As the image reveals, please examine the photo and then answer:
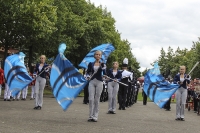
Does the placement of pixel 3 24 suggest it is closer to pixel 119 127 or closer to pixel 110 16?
pixel 119 127

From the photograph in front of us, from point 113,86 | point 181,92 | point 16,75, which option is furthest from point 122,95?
point 16,75

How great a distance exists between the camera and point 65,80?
12.1 m

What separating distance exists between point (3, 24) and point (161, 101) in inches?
641

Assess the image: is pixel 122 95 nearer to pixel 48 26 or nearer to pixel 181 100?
pixel 181 100

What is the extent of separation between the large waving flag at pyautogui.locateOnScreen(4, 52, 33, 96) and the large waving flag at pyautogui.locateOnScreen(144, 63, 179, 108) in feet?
15.9

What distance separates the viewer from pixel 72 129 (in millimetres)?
9570

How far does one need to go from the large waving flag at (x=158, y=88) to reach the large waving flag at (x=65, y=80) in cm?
404

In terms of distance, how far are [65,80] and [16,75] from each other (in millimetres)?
3689

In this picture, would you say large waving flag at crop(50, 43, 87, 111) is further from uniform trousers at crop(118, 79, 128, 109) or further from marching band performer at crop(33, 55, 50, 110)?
uniform trousers at crop(118, 79, 128, 109)

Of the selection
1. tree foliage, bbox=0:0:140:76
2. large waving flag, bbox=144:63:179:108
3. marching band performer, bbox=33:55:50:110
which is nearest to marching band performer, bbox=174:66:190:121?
large waving flag, bbox=144:63:179:108

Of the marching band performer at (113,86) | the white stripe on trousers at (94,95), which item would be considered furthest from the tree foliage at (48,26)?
the white stripe on trousers at (94,95)

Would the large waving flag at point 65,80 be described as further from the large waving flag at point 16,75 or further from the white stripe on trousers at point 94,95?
the large waving flag at point 16,75

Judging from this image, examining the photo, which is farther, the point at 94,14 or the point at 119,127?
the point at 94,14

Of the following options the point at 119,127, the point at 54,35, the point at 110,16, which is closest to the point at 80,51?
the point at 54,35
